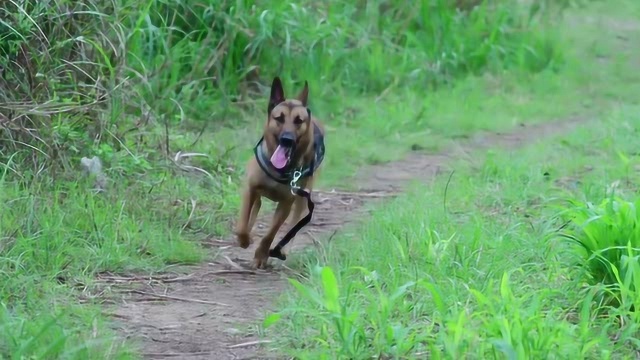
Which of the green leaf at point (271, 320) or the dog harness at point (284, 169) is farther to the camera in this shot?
the dog harness at point (284, 169)

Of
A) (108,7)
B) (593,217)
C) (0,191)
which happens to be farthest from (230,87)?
(593,217)

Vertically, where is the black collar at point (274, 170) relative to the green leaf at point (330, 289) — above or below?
below

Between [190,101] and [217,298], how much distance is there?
3461 millimetres

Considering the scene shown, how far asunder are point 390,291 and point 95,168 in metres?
2.21

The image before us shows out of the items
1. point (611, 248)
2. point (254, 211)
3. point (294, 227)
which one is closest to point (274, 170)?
point (294, 227)

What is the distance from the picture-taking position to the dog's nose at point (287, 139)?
605 cm

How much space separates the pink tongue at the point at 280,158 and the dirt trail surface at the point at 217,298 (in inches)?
20.6

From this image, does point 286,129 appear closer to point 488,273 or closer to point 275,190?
point 275,190

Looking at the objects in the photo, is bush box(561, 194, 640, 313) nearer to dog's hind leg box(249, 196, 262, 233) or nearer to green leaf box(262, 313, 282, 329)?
green leaf box(262, 313, 282, 329)

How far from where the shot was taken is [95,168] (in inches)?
255

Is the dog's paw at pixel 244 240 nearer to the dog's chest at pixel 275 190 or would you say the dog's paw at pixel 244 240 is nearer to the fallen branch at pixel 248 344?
the dog's chest at pixel 275 190

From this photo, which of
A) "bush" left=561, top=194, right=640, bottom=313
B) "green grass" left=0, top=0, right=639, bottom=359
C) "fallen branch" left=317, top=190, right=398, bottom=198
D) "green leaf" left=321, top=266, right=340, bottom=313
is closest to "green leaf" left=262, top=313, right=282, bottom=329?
"green leaf" left=321, top=266, right=340, bottom=313

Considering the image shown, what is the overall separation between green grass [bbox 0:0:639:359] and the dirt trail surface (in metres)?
0.15

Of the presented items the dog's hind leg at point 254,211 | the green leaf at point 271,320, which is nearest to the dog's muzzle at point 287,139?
the dog's hind leg at point 254,211
